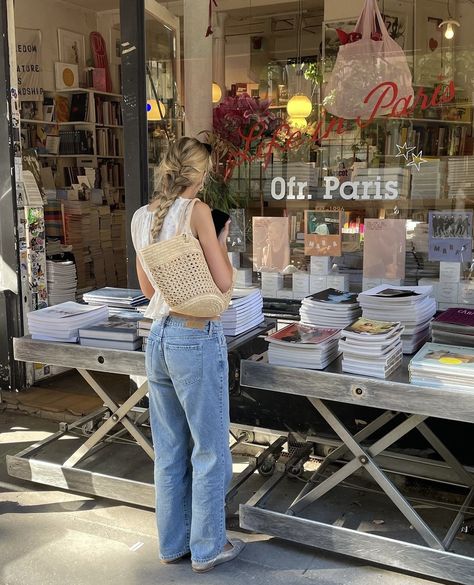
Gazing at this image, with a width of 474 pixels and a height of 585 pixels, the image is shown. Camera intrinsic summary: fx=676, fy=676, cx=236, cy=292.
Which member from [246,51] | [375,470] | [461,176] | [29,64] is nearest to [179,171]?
[375,470]

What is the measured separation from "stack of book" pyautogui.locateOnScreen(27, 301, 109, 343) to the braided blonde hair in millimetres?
856

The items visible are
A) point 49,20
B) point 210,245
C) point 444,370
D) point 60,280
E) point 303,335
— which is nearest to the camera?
point 444,370

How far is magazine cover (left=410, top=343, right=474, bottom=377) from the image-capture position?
2.40m

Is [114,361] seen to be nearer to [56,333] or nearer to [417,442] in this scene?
[56,333]

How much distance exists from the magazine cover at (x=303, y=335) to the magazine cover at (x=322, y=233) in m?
1.16

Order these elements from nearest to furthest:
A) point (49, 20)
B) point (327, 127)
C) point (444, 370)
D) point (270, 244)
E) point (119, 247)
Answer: point (444, 370), point (327, 127), point (270, 244), point (119, 247), point (49, 20)

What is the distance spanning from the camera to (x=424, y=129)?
12.5 feet

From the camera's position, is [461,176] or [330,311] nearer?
[330,311]

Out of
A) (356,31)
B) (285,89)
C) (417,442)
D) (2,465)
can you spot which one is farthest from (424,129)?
(2,465)

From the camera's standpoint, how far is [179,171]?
2.50 m

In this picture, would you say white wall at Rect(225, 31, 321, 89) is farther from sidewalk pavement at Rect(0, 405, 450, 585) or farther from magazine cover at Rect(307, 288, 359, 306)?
sidewalk pavement at Rect(0, 405, 450, 585)

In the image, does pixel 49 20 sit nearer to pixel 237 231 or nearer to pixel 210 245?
pixel 237 231

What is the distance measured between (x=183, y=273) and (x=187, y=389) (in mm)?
436

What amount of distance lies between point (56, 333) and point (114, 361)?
35 cm
